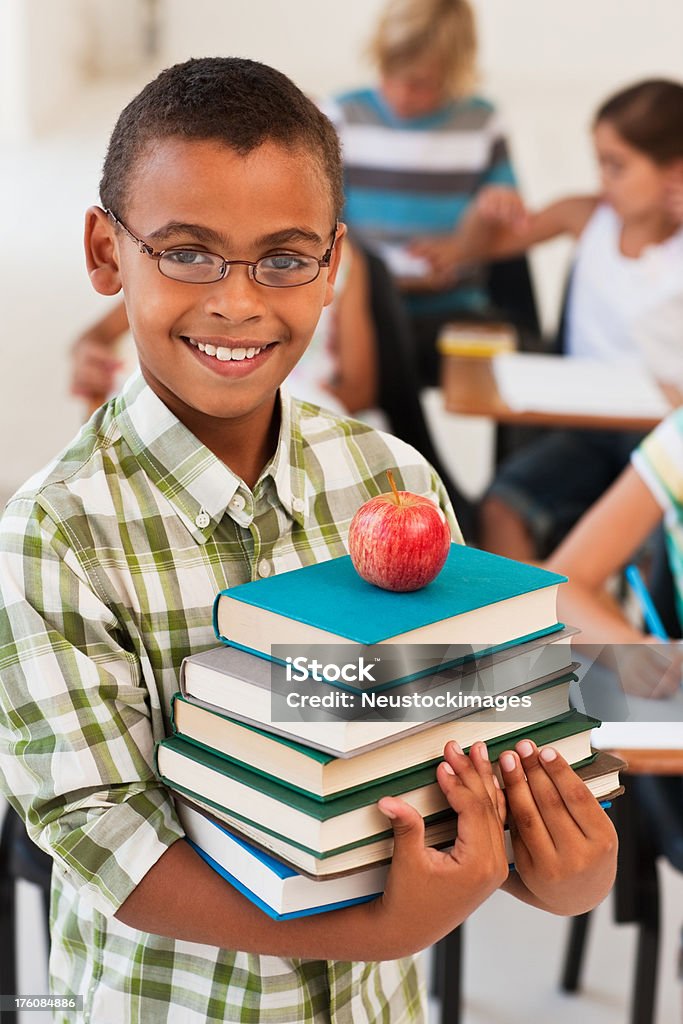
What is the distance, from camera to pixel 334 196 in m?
0.86

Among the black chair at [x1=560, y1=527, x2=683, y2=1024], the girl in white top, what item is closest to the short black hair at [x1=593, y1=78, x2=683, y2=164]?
the girl in white top

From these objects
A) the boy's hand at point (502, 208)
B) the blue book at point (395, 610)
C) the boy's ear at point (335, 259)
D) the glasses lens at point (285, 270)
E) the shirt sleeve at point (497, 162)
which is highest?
the shirt sleeve at point (497, 162)

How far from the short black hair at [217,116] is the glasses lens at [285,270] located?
66 millimetres

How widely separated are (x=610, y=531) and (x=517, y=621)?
1.10 m

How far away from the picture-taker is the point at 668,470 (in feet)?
5.63

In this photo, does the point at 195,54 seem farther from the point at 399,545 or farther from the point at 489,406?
the point at 399,545

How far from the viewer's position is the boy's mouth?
32.5 inches

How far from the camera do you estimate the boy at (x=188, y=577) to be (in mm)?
752

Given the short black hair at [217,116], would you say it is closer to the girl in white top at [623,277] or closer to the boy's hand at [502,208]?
the girl in white top at [623,277]

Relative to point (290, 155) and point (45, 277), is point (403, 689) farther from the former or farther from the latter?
point (45, 277)

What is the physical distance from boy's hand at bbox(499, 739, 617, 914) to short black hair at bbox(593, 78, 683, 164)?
2.65 m

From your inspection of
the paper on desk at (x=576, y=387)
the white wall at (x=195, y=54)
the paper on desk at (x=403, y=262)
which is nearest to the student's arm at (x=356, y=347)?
the paper on desk at (x=576, y=387)

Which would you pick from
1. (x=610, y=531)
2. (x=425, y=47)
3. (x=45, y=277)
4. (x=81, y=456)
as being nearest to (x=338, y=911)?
(x=81, y=456)

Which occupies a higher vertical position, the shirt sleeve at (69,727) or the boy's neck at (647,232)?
the boy's neck at (647,232)
